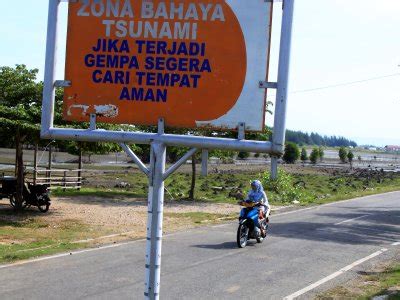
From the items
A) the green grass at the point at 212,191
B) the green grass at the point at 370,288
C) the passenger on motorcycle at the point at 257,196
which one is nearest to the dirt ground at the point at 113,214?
the green grass at the point at 212,191

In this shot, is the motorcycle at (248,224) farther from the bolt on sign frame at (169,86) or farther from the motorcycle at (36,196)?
the bolt on sign frame at (169,86)

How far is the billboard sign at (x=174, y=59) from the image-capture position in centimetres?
448

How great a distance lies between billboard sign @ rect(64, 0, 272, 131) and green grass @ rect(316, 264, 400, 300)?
5.53 m

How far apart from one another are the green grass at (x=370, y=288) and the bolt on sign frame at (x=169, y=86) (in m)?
5.36

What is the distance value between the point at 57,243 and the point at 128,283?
4521 mm

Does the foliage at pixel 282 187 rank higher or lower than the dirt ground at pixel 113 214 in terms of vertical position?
higher

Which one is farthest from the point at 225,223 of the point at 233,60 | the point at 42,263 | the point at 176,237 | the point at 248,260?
the point at 233,60

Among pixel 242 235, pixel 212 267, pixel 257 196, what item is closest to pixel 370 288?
pixel 212 267

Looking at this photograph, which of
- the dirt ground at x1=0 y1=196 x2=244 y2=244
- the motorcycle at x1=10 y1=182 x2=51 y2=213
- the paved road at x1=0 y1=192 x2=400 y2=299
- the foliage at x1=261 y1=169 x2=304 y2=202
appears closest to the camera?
the paved road at x1=0 y1=192 x2=400 y2=299

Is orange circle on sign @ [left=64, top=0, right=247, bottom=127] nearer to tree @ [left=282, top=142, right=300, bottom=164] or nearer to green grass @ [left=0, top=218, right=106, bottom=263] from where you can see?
green grass @ [left=0, top=218, right=106, bottom=263]

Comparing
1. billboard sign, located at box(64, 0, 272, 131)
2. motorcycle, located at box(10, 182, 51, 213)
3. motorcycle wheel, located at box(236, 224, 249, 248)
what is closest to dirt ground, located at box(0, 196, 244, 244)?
motorcycle, located at box(10, 182, 51, 213)

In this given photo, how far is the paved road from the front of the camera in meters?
9.02

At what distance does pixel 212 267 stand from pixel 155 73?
281 inches

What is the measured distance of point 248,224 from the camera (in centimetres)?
1380
